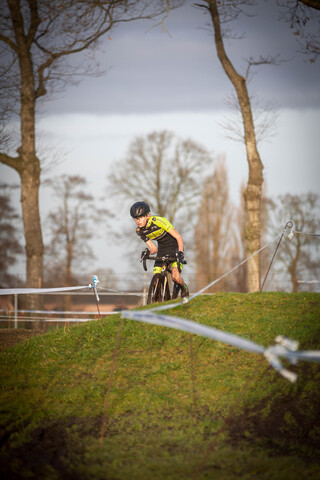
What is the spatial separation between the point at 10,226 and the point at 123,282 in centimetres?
1188

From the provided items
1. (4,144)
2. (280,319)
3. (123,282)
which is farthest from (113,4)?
(280,319)

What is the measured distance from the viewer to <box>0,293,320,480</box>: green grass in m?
4.31

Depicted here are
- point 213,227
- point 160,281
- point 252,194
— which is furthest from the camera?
point 213,227

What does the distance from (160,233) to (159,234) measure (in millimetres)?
28

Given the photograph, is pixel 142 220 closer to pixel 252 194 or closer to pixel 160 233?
pixel 160 233

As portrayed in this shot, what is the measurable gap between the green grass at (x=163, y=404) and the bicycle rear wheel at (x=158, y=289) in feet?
2.80

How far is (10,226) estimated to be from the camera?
31094 mm

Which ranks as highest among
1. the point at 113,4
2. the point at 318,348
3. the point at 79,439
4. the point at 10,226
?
the point at 113,4

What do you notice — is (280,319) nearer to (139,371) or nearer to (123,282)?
(139,371)

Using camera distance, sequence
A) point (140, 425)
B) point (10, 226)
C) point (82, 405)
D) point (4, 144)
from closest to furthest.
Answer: point (140, 425)
point (82, 405)
point (4, 144)
point (10, 226)

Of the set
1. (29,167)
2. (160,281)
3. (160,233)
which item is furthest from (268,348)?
(29,167)

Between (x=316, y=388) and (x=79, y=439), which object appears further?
(x=316, y=388)

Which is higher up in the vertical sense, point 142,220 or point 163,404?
point 142,220

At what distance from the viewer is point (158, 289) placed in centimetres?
920
